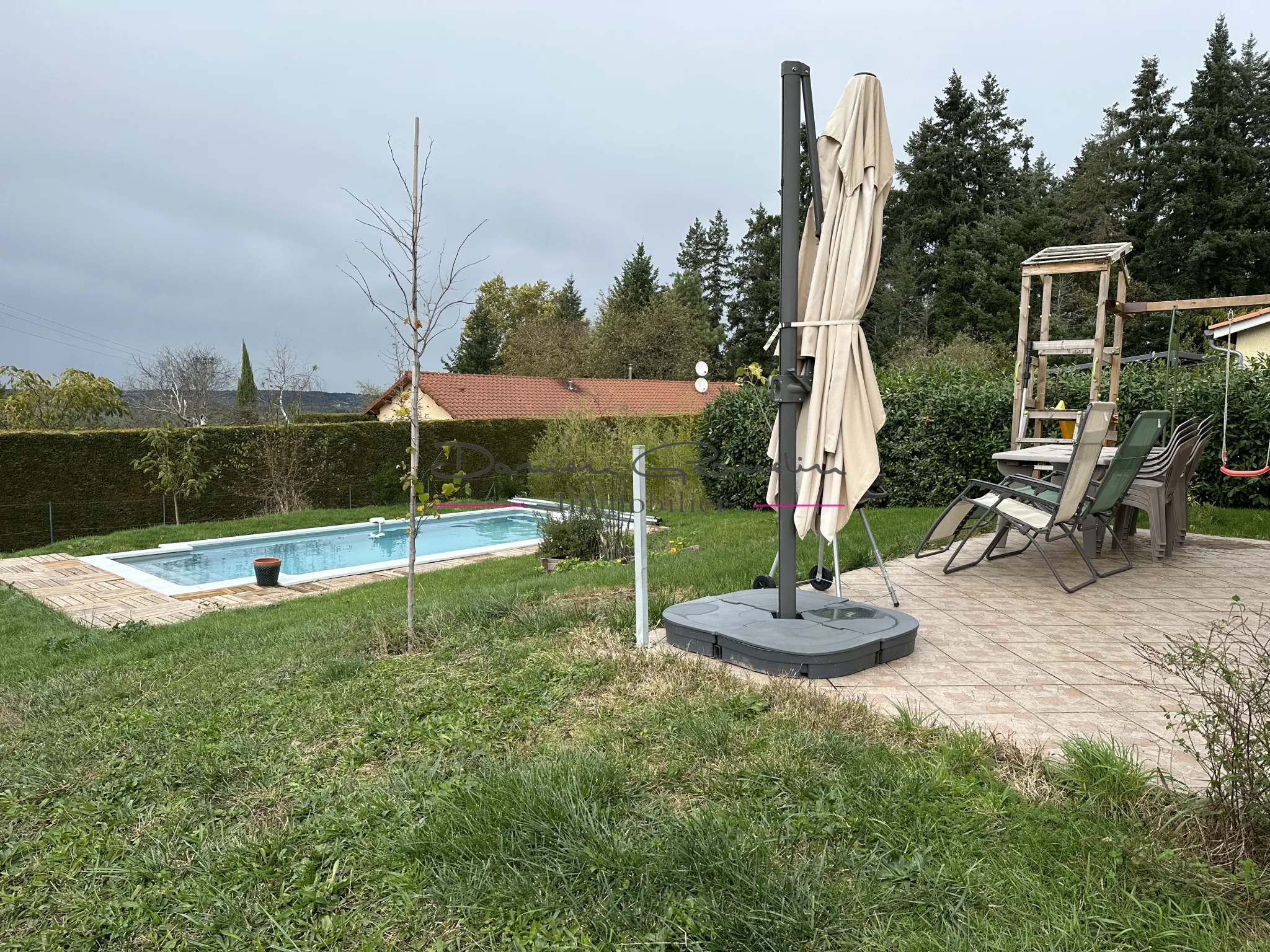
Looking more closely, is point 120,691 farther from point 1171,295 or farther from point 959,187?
point 959,187

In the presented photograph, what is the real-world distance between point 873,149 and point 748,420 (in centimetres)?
794

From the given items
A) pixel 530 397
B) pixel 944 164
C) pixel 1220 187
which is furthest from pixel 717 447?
pixel 1220 187

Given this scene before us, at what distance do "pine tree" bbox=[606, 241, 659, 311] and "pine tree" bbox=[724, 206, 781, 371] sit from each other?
12.8 feet

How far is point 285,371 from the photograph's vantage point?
2181 centimetres

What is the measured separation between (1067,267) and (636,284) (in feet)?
90.8

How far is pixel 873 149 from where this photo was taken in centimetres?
341

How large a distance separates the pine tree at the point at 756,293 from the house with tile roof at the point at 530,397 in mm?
3890

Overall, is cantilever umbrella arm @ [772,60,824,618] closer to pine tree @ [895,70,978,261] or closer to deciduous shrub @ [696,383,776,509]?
deciduous shrub @ [696,383,776,509]

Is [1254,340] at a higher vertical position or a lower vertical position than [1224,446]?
higher

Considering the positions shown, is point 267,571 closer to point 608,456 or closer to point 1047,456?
point 608,456

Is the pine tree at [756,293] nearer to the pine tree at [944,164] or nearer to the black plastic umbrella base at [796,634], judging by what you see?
the pine tree at [944,164]

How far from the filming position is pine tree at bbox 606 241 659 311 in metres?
34.0

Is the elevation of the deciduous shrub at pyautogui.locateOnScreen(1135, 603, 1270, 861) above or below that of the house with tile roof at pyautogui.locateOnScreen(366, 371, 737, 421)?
below

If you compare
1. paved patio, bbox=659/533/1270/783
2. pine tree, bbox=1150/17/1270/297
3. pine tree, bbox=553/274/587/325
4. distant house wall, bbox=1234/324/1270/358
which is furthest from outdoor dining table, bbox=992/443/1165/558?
pine tree, bbox=553/274/587/325
